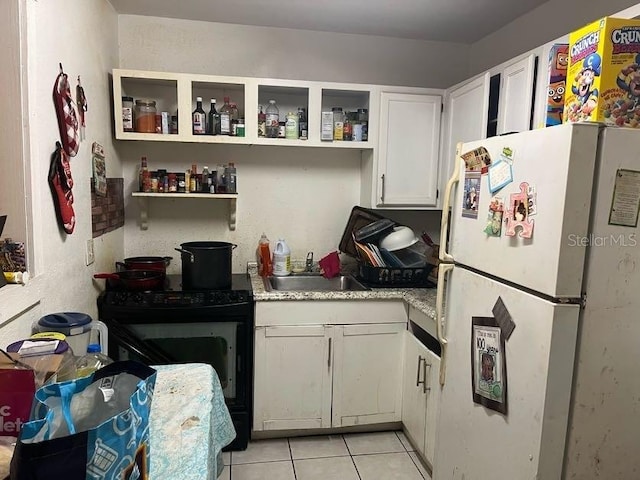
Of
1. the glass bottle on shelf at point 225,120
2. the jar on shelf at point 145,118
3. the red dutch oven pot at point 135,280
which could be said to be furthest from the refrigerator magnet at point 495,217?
the jar on shelf at point 145,118

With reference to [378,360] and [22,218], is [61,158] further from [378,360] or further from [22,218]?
[378,360]

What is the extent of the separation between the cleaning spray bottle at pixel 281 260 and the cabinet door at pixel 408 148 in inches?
27.0

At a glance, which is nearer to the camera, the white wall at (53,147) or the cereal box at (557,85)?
the white wall at (53,147)

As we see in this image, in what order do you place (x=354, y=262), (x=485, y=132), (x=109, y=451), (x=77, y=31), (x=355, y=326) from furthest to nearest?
1. (x=354, y=262)
2. (x=355, y=326)
3. (x=485, y=132)
4. (x=77, y=31)
5. (x=109, y=451)

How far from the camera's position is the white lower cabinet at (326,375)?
2549 mm

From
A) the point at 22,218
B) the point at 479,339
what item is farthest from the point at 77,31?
the point at 479,339

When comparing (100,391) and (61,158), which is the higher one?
(61,158)

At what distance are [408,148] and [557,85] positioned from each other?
50.5 inches

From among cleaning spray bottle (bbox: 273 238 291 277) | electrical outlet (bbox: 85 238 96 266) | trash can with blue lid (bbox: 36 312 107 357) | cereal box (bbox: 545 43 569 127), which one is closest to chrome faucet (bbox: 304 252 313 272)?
cleaning spray bottle (bbox: 273 238 291 277)

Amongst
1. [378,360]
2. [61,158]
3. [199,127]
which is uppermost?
[199,127]

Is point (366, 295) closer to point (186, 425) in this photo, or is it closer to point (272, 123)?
point (272, 123)

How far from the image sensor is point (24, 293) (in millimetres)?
1405

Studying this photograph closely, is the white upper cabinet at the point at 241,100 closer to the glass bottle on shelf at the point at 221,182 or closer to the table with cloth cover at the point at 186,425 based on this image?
the glass bottle on shelf at the point at 221,182

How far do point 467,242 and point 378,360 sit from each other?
1.15m
